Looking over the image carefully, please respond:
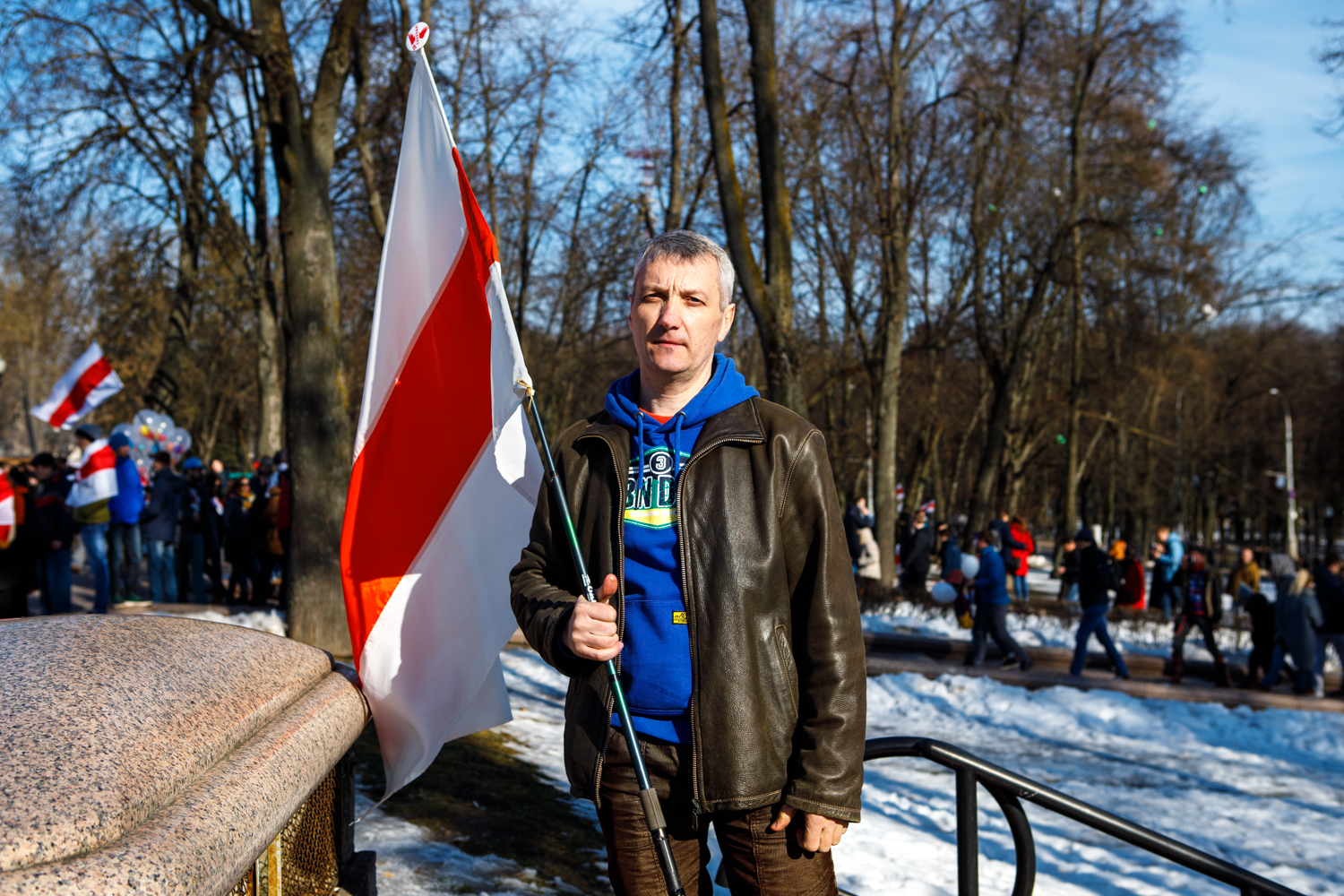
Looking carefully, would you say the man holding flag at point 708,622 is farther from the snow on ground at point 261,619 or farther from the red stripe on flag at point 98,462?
the red stripe on flag at point 98,462

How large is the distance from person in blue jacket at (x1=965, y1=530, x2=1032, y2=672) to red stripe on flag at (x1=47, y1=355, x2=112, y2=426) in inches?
476

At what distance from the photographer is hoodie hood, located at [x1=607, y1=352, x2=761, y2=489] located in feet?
7.41

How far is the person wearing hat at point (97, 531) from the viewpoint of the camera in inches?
448

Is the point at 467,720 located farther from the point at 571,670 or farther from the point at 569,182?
the point at 569,182

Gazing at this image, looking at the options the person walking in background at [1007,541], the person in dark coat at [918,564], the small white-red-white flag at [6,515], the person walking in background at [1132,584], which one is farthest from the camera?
the person walking in background at [1007,541]

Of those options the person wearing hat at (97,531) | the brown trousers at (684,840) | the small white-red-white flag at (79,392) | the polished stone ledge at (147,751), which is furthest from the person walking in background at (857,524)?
the brown trousers at (684,840)

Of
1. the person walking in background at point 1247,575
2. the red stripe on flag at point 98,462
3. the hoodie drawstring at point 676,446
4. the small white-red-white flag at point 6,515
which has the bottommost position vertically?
the person walking in background at point 1247,575

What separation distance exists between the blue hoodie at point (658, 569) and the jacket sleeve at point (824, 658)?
236mm

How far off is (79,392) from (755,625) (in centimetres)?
1494

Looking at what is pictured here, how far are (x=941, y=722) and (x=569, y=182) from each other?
16.2 m

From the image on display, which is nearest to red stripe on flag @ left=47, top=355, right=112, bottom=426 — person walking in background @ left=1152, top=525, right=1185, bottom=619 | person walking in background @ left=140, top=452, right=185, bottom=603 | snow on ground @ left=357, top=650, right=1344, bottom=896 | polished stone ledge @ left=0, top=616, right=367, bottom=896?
person walking in background @ left=140, top=452, right=185, bottom=603

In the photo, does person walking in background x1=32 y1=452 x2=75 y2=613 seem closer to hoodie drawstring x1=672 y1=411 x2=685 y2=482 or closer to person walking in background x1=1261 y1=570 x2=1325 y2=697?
hoodie drawstring x1=672 y1=411 x2=685 y2=482

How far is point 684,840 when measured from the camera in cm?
221

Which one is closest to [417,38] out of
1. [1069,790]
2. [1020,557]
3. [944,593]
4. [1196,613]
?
[1069,790]
